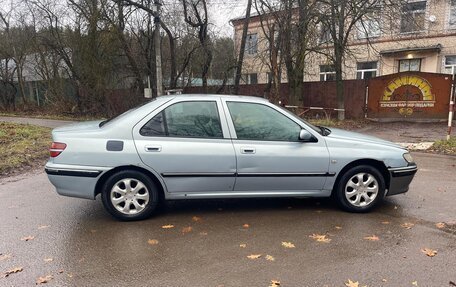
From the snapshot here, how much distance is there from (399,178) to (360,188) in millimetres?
567

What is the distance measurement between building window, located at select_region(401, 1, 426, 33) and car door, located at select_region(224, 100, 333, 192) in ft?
43.3

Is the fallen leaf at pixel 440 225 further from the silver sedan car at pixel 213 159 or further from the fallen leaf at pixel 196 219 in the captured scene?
the fallen leaf at pixel 196 219

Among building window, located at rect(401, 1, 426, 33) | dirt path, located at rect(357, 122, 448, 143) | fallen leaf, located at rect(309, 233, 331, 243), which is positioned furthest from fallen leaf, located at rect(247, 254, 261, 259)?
building window, located at rect(401, 1, 426, 33)

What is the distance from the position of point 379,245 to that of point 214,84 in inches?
806

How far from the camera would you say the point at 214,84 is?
2361 cm

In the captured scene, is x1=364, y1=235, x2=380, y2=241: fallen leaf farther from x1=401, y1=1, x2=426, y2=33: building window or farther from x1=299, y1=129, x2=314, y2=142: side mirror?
x1=401, y1=1, x2=426, y2=33: building window

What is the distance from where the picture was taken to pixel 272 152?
465cm

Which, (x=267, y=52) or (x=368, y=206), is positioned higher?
(x=267, y=52)

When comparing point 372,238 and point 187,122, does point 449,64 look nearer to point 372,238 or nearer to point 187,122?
point 372,238

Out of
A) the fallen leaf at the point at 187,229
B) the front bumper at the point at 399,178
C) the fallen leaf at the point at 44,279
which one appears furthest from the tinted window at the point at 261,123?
the fallen leaf at the point at 44,279

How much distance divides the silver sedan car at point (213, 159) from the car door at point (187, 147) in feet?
0.04

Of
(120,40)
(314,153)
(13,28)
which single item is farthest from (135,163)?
(13,28)

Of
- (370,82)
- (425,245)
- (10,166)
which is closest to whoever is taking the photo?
(425,245)

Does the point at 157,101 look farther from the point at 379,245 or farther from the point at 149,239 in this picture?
the point at 379,245
